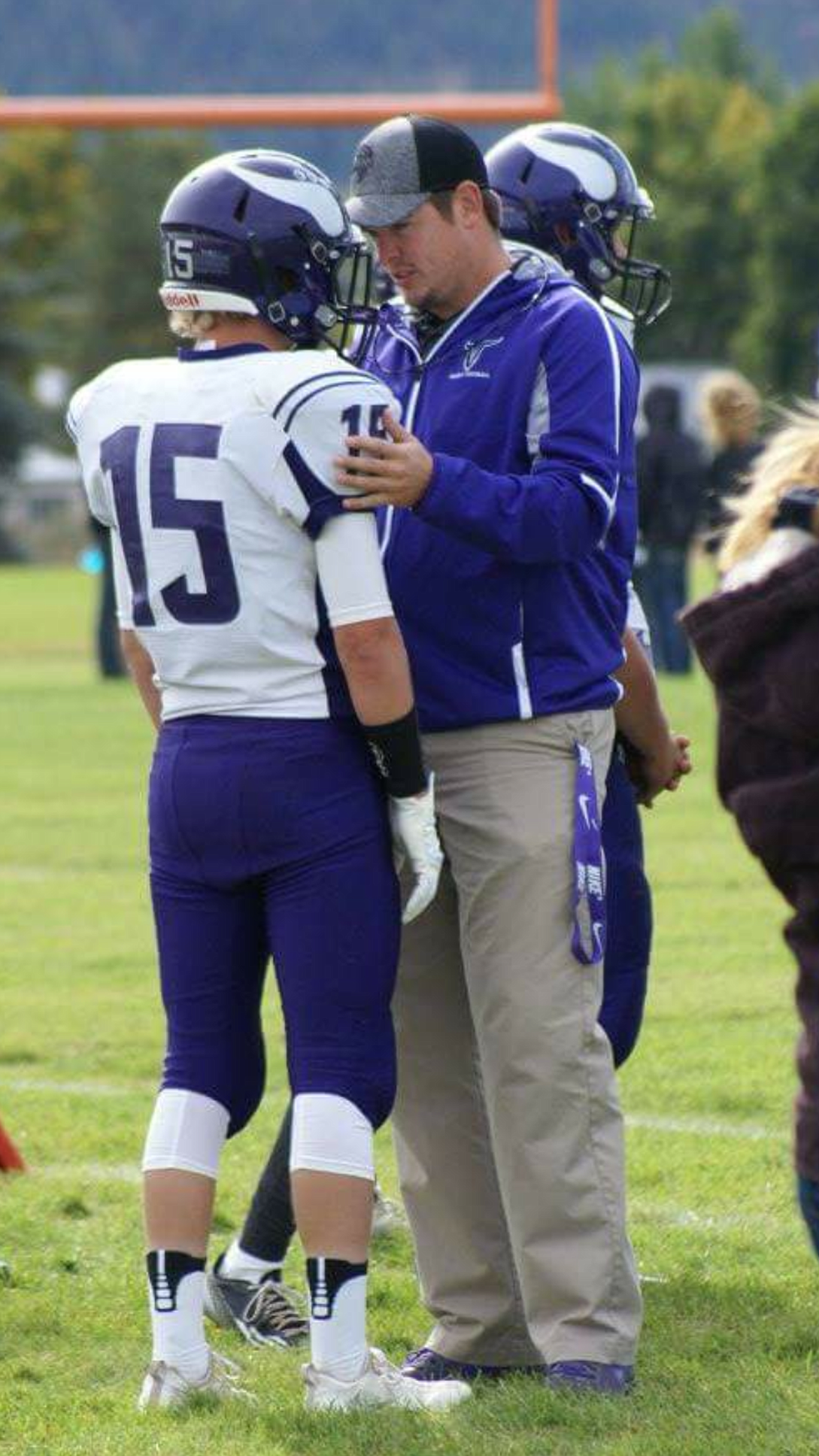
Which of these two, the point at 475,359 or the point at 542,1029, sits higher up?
the point at 475,359

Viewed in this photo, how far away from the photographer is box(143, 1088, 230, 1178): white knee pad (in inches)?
158

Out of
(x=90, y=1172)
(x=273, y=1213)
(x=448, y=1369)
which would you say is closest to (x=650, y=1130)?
(x=90, y=1172)

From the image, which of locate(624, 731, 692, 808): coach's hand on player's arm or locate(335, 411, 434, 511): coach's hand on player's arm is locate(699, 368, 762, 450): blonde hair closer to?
locate(624, 731, 692, 808): coach's hand on player's arm

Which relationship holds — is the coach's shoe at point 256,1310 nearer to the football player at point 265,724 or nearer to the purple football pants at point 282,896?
the football player at point 265,724

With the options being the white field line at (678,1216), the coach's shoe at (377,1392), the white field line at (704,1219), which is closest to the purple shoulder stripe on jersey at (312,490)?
the coach's shoe at (377,1392)

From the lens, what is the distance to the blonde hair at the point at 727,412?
619 inches

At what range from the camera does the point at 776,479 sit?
3.07 metres

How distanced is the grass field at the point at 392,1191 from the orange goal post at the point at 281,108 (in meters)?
4.63

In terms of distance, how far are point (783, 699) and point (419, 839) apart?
1124mm

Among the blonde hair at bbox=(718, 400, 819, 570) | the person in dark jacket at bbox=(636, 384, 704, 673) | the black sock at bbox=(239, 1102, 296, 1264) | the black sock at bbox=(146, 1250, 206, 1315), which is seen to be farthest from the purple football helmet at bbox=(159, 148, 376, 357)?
the person in dark jacket at bbox=(636, 384, 704, 673)

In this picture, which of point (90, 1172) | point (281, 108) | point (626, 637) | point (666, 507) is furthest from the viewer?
point (666, 507)

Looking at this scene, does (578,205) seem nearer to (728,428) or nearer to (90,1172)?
(90,1172)

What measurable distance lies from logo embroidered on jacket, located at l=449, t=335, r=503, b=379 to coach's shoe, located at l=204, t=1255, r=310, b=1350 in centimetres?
172

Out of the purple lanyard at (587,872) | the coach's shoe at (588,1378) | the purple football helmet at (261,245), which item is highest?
the purple football helmet at (261,245)
